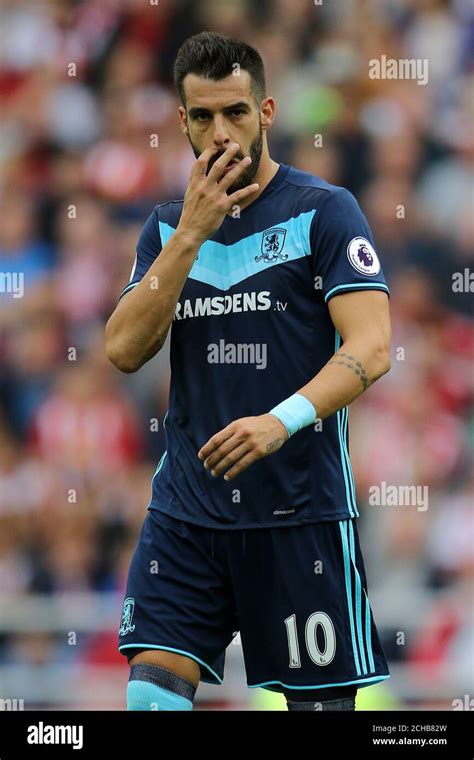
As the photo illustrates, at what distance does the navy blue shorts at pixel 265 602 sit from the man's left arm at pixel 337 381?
417mm

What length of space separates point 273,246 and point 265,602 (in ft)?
3.46

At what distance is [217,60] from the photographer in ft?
12.9

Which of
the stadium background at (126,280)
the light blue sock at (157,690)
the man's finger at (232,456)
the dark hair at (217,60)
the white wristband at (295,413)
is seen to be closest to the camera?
the man's finger at (232,456)

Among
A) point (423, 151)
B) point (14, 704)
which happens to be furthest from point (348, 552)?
point (423, 151)

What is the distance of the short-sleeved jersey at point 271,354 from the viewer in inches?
151

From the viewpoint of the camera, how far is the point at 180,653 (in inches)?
149

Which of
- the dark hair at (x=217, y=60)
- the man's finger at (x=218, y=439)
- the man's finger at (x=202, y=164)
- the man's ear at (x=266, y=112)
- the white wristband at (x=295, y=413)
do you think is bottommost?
the man's finger at (x=218, y=439)

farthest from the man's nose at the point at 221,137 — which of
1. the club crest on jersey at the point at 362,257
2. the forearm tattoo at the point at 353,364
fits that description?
the forearm tattoo at the point at 353,364

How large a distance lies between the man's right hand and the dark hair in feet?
0.87

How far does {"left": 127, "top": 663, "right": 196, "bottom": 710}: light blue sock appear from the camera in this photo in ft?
12.2

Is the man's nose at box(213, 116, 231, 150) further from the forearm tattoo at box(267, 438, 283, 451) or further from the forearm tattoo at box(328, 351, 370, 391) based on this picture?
the forearm tattoo at box(267, 438, 283, 451)

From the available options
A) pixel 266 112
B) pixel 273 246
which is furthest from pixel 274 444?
pixel 266 112

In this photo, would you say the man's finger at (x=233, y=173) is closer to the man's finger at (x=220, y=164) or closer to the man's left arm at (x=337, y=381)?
the man's finger at (x=220, y=164)

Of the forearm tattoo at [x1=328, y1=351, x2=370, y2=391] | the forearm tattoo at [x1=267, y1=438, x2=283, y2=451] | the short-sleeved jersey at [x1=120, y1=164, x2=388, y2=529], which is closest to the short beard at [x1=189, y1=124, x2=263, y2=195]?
the short-sleeved jersey at [x1=120, y1=164, x2=388, y2=529]
